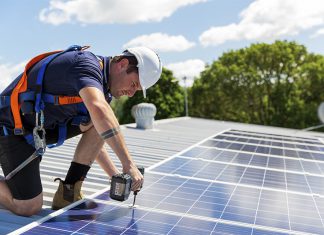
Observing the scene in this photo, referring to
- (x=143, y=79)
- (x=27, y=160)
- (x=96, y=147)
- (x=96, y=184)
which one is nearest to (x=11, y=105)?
(x=27, y=160)

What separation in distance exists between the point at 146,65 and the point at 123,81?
0.24m

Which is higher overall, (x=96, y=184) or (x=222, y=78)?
(x=222, y=78)

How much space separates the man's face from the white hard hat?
0.05m

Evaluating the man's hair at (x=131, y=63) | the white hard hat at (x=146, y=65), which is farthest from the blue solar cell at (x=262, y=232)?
the man's hair at (x=131, y=63)

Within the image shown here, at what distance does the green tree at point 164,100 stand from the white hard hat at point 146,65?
46.0 metres

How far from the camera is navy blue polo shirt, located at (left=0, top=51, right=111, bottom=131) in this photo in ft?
11.4

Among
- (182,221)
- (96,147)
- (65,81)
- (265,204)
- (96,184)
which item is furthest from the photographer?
(96,184)

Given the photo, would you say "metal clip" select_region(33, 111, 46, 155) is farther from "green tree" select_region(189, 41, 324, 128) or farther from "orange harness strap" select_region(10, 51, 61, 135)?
"green tree" select_region(189, 41, 324, 128)

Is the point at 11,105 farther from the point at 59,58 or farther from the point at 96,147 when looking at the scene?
the point at 96,147

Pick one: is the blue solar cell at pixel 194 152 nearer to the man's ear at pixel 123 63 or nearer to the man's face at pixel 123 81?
the man's face at pixel 123 81

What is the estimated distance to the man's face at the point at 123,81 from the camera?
3.79 metres

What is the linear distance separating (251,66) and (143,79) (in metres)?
40.8

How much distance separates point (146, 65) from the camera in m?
3.80

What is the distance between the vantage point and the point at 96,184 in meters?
5.29
